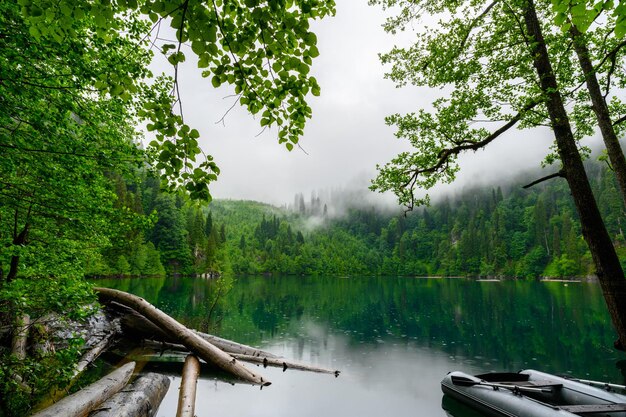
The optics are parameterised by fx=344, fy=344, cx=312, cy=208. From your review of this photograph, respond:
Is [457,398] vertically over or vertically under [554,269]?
under

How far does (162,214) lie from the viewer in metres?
98.6

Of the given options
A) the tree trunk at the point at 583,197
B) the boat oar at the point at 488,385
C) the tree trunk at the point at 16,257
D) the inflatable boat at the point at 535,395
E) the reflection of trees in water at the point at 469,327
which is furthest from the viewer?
the reflection of trees in water at the point at 469,327

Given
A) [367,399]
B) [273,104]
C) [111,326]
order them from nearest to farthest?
[273,104]
[367,399]
[111,326]

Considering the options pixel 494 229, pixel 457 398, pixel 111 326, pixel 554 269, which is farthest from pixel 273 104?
pixel 494 229

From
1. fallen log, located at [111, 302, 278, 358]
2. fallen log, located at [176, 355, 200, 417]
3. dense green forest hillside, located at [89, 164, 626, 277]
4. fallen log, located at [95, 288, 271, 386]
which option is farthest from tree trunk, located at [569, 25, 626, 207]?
dense green forest hillside, located at [89, 164, 626, 277]

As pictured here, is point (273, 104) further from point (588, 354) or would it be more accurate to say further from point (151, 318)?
point (588, 354)

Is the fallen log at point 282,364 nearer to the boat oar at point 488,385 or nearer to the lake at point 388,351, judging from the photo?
the lake at point 388,351

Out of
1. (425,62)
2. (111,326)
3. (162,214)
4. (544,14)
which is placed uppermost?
(162,214)

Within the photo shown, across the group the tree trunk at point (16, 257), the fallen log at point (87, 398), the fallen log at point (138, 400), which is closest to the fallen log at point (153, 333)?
the fallen log at point (138, 400)

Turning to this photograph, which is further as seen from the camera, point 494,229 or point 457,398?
point 494,229

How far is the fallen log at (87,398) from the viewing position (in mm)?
7971

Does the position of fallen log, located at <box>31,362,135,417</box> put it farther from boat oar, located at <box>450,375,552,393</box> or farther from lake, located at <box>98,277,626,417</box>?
boat oar, located at <box>450,375,552,393</box>

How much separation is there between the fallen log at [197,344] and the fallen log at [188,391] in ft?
1.97

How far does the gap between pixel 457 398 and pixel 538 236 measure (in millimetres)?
162460
